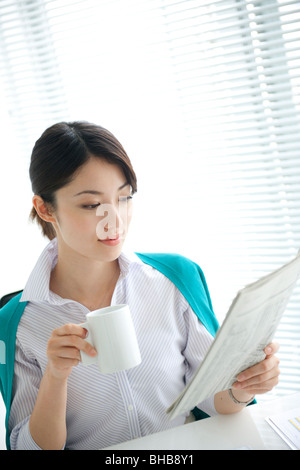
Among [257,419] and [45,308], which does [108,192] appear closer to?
[45,308]

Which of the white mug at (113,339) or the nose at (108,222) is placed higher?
the nose at (108,222)

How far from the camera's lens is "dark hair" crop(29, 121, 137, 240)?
113 centimetres

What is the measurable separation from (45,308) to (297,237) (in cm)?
99

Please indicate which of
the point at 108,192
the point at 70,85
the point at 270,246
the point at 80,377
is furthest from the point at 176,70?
the point at 80,377

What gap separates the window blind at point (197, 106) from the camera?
170 centimetres

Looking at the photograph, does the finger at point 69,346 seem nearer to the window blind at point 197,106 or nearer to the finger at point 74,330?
the finger at point 74,330

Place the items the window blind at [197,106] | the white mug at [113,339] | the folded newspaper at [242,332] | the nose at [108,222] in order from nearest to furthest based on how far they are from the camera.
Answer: the folded newspaper at [242,332], the white mug at [113,339], the nose at [108,222], the window blind at [197,106]

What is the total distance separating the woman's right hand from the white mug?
16mm

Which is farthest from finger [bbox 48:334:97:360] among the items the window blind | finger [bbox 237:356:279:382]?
the window blind

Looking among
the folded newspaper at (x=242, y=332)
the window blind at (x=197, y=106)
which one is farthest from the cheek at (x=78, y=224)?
the window blind at (x=197, y=106)

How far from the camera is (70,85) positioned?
2076 mm

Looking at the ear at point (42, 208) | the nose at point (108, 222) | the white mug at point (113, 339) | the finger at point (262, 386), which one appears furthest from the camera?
the ear at point (42, 208)

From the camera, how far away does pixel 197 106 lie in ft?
6.02

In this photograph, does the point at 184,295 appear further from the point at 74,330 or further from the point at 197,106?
the point at 197,106
